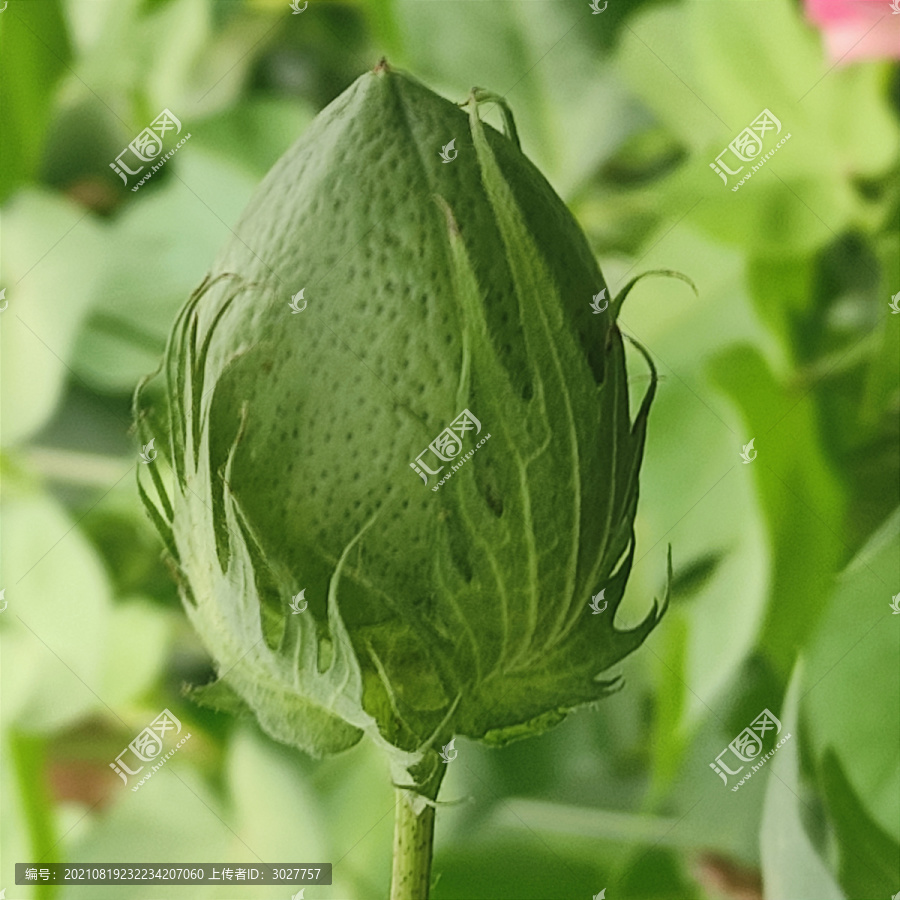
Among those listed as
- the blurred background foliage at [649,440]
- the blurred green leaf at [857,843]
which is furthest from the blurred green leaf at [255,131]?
the blurred green leaf at [857,843]

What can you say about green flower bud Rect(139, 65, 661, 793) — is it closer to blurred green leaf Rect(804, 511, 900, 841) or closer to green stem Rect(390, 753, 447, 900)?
green stem Rect(390, 753, 447, 900)

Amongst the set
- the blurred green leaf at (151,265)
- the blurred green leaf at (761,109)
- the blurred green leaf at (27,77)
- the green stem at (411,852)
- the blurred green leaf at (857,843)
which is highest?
the blurred green leaf at (27,77)

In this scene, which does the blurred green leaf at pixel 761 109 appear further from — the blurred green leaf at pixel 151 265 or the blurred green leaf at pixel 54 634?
the blurred green leaf at pixel 54 634

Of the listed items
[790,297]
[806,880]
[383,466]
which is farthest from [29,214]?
[806,880]

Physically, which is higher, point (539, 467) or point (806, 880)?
point (539, 467)

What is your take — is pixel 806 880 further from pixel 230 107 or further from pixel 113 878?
pixel 230 107

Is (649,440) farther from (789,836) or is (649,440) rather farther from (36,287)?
(36,287)
